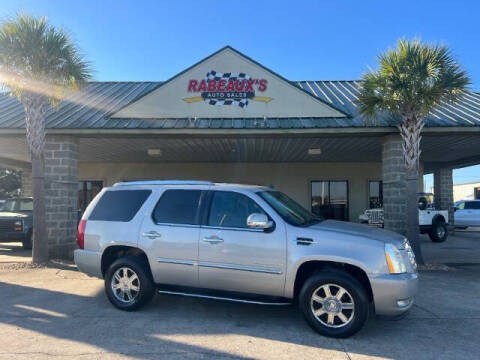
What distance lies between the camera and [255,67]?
9875mm

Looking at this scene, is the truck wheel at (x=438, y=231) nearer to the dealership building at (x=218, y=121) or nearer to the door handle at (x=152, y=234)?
the dealership building at (x=218, y=121)

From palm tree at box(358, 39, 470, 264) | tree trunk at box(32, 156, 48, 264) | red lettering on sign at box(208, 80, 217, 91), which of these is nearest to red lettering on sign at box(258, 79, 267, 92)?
red lettering on sign at box(208, 80, 217, 91)

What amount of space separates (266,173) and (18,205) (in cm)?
1023

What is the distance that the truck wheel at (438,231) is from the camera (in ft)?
46.0

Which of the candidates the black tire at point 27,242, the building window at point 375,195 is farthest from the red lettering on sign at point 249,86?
the building window at point 375,195

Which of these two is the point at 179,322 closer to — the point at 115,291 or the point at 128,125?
the point at 115,291

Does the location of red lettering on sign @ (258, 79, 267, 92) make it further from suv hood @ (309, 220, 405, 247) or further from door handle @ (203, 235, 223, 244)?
door handle @ (203, 235, 223, 244)

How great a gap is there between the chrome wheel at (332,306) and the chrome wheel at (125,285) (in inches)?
99.0

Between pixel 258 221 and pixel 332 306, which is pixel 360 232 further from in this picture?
pixel 258 221

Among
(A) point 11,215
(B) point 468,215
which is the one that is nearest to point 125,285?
(A) point 11,215

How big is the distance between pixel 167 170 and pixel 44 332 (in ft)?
44.1

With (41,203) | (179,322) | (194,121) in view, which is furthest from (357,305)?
(41,203)

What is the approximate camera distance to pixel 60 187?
389 inches

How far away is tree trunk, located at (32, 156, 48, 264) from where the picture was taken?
8.96m
